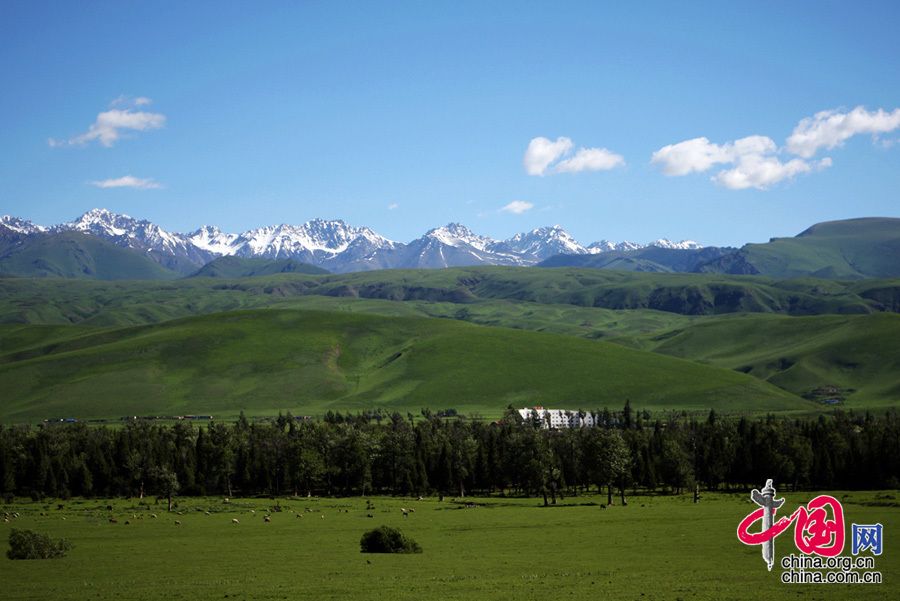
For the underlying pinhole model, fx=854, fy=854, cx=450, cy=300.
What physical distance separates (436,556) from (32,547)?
3421 cm

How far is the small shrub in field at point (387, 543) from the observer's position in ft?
243

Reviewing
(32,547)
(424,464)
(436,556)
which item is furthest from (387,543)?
(424,464)

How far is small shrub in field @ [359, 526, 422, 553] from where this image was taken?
243 ft

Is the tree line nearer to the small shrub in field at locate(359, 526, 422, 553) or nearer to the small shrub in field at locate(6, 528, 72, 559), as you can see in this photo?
the small shrub in field at locate(359, 526, 422, 553)

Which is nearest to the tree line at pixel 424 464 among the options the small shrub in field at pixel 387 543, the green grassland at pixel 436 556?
the green grassland at pixel 436 556

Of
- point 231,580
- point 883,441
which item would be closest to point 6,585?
point 231,580

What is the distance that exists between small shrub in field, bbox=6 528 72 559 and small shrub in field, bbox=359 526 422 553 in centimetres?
2628

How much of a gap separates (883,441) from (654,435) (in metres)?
40.2

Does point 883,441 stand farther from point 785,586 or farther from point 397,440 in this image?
point 785,586

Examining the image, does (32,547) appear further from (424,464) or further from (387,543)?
(424,464)

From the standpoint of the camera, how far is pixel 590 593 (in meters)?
51.5

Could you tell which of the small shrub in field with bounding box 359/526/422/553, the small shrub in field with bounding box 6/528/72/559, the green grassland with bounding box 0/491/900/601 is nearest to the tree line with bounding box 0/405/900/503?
the green grassland with bounding box 0/491/900/601

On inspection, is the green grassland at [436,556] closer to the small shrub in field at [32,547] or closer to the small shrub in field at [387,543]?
the small shrub in field at [387,543]

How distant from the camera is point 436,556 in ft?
233
